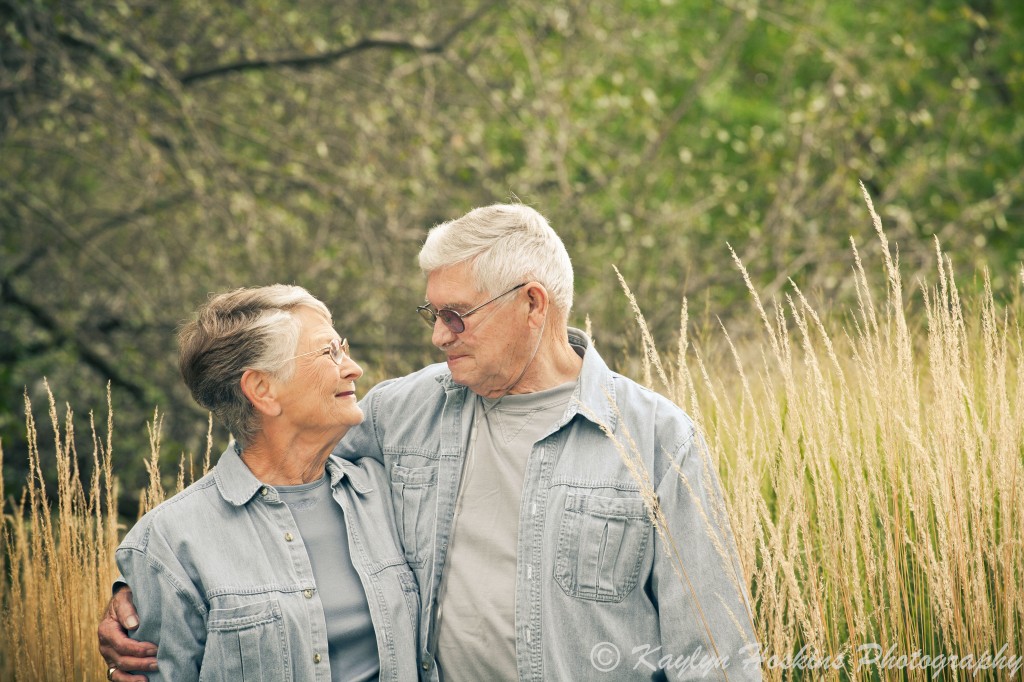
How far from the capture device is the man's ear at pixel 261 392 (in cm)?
274

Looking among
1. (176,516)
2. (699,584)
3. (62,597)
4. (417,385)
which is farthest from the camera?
(62,597)

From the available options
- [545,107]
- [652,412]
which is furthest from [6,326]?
[652,412]

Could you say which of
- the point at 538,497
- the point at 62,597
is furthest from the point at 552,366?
the point at 62,597

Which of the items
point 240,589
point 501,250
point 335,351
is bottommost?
point 240,589

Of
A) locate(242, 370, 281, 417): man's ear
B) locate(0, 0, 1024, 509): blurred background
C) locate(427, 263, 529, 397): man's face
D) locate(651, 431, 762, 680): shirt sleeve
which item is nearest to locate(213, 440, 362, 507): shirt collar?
locate(242, 370, 281, 417): man's ear

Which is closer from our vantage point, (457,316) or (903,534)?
(903,534)

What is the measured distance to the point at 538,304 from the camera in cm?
282

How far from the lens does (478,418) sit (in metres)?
2.87

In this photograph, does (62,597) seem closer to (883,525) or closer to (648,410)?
(648,410)

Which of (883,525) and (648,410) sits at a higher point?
(648,410)

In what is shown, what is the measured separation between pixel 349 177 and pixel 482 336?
3727mm

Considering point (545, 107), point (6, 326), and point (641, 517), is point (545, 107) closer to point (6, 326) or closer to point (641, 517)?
point (6, 326)

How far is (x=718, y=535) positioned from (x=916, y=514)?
19.2 inches

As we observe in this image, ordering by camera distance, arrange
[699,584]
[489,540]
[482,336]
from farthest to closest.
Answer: [482,336] < [489,540] < [699,584]
